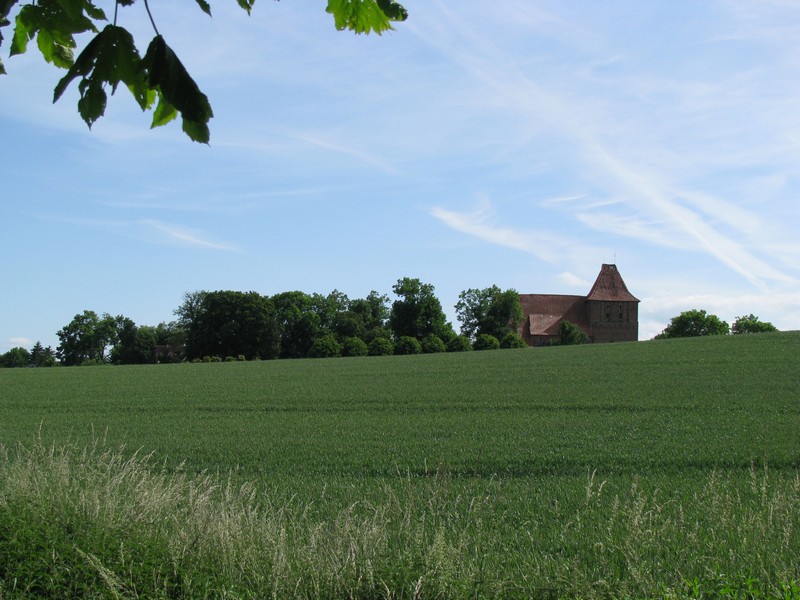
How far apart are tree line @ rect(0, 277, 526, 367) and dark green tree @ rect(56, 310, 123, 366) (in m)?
0.12

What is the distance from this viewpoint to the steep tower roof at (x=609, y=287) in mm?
100750

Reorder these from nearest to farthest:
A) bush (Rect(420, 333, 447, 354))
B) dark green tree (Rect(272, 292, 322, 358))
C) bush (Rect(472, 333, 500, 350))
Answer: bush (Rect(420, 333, 447, 354)), bush (Rect(472, 333, 500, 350)), dark green tree (Rect(272, 292, 322, 358))

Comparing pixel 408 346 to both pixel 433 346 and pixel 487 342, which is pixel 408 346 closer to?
pixel 433 346

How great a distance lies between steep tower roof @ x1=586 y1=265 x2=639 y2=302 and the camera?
100750mm

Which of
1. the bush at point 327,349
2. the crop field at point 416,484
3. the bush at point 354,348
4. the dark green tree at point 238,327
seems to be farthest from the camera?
the dark green tree at point 238,327

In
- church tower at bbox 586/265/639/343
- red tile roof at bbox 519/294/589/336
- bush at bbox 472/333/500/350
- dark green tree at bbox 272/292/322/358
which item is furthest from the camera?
red tile roof at bbox 519/294/589/336

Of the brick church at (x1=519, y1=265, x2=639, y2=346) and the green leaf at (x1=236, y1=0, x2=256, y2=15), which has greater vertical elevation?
the brick church at (x1=519, y1=265, x2=639, y2=346)

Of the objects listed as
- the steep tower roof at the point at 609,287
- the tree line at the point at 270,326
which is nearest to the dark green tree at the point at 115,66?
the tree line at the point at 270,326

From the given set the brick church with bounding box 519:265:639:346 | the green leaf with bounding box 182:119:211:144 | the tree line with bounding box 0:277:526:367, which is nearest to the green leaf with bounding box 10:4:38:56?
the green leaf with bounding box 182:119:211:144

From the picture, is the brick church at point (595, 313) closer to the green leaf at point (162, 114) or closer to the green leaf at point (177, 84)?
the green leaf at point (162, 114)

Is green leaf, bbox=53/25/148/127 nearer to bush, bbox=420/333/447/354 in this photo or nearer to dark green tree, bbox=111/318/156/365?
bush, bbox=420/333/447/354

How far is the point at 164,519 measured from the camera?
618cm

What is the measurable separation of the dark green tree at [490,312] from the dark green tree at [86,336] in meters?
47.4

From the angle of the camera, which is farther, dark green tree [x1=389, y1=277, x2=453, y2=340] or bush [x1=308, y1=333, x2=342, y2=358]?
dark green tree [x1=389, y1=277, x2=453, y2=340]
